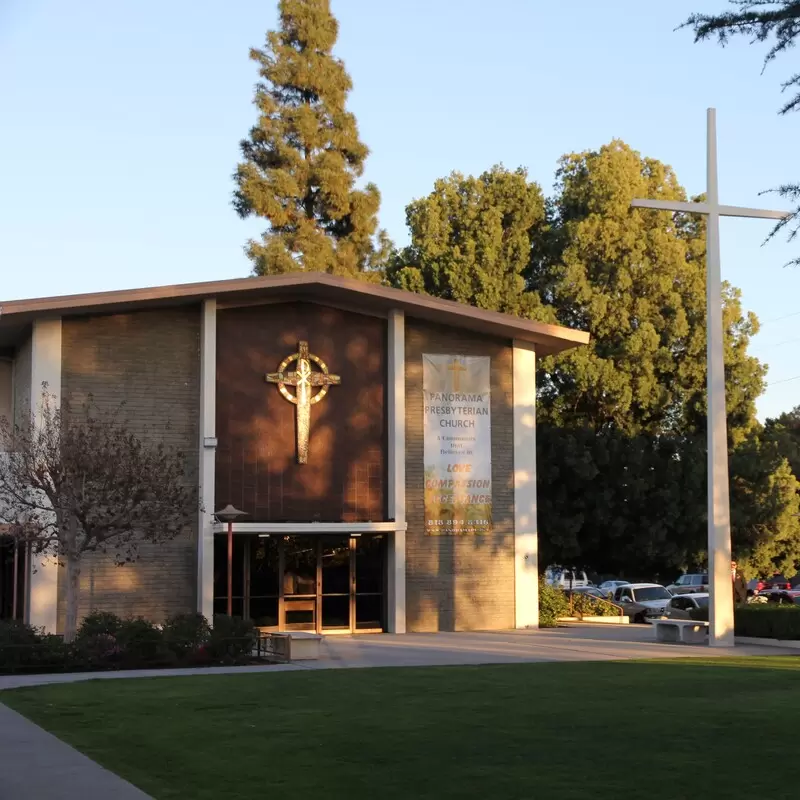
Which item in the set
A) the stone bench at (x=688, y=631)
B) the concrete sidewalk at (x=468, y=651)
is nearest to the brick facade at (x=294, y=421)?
the concrete sidewalk at (x=468, y=651)

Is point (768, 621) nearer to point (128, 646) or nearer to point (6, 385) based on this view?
point (128, 646)

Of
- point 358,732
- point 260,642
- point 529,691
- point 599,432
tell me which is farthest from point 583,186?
point 358,732

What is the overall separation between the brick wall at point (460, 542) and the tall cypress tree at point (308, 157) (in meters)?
20.0

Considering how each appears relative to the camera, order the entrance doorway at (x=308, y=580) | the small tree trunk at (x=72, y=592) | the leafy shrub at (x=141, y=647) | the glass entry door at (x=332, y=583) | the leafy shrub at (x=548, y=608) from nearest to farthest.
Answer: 1. the leafy shrub at (x=141, y=647)
2. the small tree trunk at (x=72, y=592)
3. the entrance doorway at (x=308, y=580)
4. the glass entry door at (x=332, y=583)
5. the leafy shrub at (x=548, y=608)

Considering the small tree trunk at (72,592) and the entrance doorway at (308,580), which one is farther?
the entrance doorway at (308,580)

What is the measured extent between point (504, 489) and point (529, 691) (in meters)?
17.0

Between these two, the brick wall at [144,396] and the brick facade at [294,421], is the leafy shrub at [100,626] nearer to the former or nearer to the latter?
the brick wall at [144,396]

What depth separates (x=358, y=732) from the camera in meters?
13.5

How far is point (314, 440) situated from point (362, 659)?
9.27m

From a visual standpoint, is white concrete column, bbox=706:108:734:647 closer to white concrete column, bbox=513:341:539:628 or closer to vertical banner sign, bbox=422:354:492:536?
white concrete column, bbox=513:341:539:628

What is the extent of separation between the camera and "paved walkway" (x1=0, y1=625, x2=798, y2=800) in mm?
10375

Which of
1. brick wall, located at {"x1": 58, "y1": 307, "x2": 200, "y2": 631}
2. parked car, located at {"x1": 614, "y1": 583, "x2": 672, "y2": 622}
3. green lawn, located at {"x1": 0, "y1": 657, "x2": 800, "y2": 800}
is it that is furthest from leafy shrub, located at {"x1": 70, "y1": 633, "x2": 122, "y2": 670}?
parked car, located at {"x1": 614, "y1": 583, "x2": 672, "y2": 622}

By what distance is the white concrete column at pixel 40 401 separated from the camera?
29938mm

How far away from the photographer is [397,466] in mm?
33156
